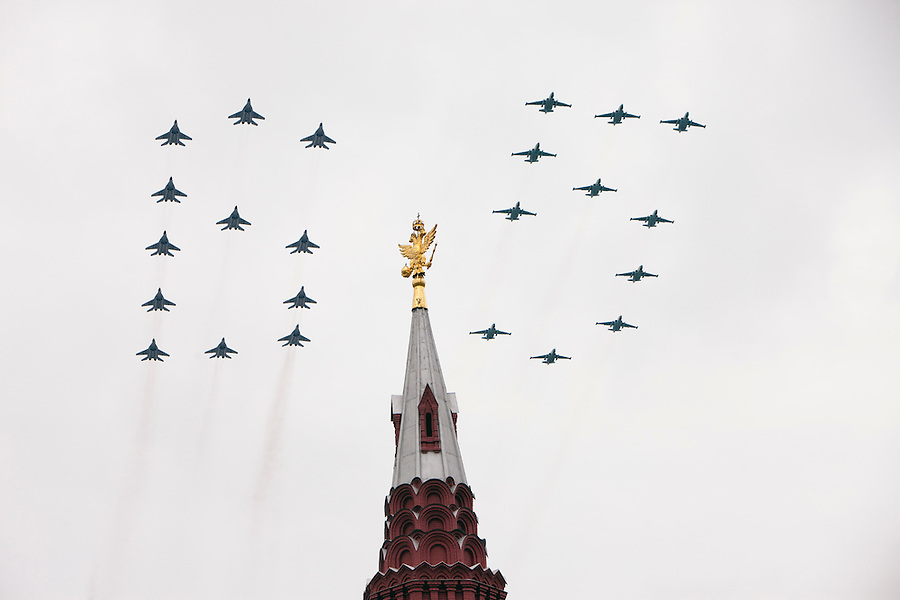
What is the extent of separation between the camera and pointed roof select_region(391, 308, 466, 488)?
7331 centimetres

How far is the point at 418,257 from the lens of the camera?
286ft

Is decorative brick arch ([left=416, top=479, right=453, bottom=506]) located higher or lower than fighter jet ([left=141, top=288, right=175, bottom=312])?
lower

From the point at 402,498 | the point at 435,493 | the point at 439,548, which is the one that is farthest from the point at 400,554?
the point at 435,493

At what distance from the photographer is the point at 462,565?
68062 mm

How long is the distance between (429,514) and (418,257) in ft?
75.6

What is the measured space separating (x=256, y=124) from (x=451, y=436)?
162ft

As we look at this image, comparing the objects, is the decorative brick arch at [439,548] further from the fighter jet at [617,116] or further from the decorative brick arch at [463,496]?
the fighter jet at [617,116]

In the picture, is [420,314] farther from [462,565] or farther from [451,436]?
[462,565]

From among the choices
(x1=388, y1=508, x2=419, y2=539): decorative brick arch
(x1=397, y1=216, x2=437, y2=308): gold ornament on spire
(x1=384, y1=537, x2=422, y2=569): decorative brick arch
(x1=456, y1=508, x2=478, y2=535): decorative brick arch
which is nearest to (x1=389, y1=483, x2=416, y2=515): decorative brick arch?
(x1=388, y1=508, x2=419, y2=539): decorative brick arch

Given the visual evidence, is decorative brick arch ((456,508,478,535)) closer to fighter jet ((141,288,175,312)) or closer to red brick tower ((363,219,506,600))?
red brick tower ((363,219,506,600))

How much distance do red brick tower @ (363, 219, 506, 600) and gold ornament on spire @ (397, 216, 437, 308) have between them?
7324 millimetres

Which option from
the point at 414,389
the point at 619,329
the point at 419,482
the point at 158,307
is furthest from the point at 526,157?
the point at 419,482

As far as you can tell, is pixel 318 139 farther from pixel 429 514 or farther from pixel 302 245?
pixel 429 514

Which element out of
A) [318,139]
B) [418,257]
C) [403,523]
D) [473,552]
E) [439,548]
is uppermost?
[318,139]
